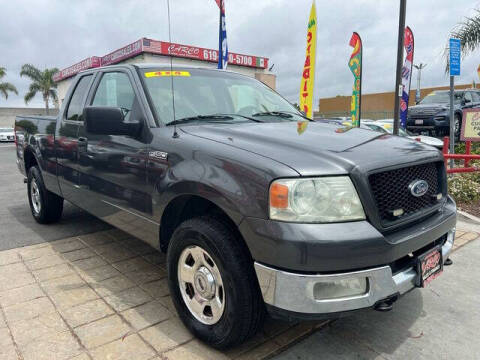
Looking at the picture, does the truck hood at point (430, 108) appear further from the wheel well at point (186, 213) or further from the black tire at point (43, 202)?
the wheel well at point (186, 213)

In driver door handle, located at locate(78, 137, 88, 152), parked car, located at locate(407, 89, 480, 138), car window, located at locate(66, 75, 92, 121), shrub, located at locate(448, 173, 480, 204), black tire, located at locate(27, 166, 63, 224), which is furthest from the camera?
parked car, located at locate(407, 89, 480, 138)

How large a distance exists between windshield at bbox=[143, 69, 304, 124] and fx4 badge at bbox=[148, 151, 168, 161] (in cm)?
27

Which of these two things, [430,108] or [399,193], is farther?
[430,108]

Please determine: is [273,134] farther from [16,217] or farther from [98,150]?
[16,217]

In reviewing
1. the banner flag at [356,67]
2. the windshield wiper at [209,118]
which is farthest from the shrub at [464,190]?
the windshield wiper at [209,118]

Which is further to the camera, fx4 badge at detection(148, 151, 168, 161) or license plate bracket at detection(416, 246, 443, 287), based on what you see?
fx4 badge at detection(148, 151, 168, 161)

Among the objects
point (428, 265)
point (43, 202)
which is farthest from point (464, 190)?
point (43, 202)

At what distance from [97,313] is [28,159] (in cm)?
326

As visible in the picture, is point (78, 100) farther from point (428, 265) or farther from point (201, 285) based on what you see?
point (428, 265)

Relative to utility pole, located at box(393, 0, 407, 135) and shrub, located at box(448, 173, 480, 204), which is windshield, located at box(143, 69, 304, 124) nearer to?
shrub, located at box(448, 173, 480, 204)

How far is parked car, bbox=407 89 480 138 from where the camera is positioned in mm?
11961

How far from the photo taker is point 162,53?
77.1 feet

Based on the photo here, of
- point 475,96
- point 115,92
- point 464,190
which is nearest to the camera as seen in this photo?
point 115,92

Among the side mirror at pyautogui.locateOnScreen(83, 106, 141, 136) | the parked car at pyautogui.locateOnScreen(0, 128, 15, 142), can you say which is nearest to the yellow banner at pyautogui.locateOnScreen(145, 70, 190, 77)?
the side mirror at pyautogui.locateOnScreen(83, 106, 141, 136)
